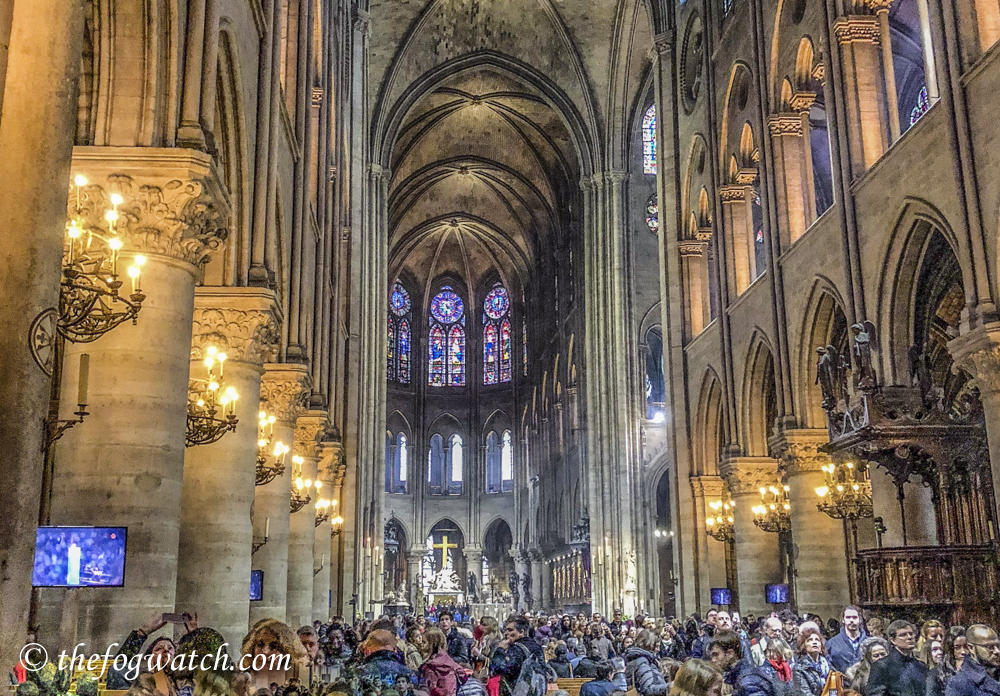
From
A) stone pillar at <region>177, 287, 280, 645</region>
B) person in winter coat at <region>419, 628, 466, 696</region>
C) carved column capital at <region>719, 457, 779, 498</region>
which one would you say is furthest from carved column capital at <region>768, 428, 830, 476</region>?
person in winter coat at <region>419, 628, 466, 696</region>

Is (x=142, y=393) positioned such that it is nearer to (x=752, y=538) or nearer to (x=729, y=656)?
(x=729, y=656)

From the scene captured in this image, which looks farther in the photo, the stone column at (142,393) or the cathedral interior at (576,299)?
the stone column at (142,393)

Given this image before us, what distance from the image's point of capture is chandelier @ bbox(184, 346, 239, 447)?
10.1 metres

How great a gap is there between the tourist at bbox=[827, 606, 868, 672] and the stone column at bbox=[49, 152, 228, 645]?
5.96 meters

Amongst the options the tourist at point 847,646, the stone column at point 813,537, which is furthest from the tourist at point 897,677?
the stone column at point 813,537

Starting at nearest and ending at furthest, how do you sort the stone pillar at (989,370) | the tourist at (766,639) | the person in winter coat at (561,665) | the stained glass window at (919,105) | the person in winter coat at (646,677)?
the person in winter coat at (646,677)
the tourist at (766,639)
the person in winter coat at (561,665)
the stone pillar at (989,370)
the stained glass window at (919,105)

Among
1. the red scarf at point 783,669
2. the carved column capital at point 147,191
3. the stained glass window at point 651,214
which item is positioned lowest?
the red scarf at point 783,669

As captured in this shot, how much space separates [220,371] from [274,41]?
5.11m

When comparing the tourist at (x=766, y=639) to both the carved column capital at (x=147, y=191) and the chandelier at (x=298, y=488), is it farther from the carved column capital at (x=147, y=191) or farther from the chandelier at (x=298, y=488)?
the chandelier at (x=298, y=488)

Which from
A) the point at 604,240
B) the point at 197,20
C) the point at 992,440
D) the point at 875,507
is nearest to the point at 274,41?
the point at 197,20

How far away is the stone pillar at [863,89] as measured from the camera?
1822 cm

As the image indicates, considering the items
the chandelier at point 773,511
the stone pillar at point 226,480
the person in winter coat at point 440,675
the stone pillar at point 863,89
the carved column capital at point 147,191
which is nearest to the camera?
the person in winter coat at point 440,675

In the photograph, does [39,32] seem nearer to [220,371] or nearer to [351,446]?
[220,371]

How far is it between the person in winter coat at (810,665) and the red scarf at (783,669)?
3.6 inches
